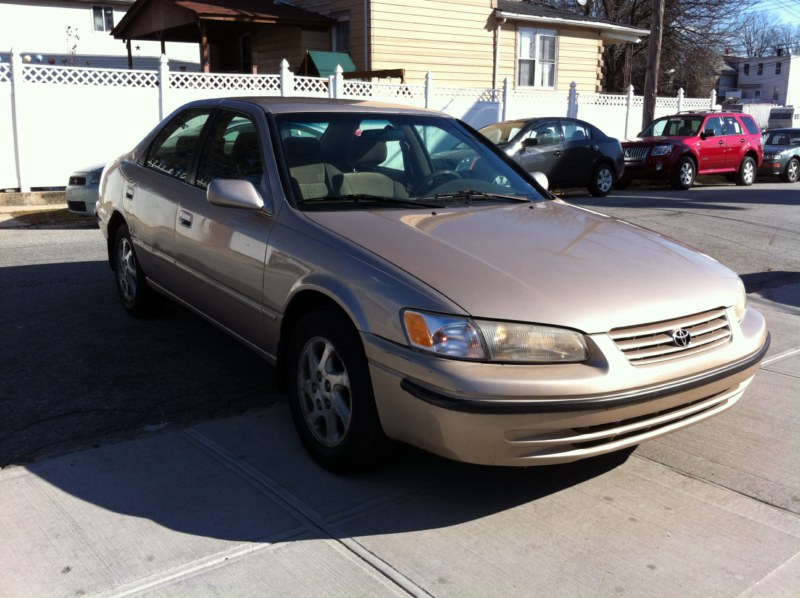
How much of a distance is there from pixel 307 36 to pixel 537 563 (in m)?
19.7

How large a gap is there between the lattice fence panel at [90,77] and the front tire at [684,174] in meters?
10.6

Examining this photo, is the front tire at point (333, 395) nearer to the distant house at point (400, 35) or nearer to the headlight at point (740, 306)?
the headlight at point (740, 306)

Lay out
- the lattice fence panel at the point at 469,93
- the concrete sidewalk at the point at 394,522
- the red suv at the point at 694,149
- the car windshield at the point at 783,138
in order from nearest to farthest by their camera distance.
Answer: the concrete sidewalk at the point at 394,522
the red suv at the point at 694,149
the lattice fence panel at the point at 469,93
the car windshield at the point at 783,138

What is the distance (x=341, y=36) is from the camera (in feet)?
69.2

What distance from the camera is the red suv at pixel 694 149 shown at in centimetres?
1700

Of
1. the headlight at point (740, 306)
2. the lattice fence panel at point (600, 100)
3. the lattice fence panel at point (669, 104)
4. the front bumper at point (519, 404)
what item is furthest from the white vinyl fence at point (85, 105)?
the lattice fence panel at point (669, 104)

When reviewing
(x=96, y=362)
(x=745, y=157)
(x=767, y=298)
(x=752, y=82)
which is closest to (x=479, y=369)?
(x=96, y=362)

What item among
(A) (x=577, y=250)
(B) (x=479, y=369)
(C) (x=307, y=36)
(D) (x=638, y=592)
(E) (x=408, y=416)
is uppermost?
(C) (x=307, y=36)

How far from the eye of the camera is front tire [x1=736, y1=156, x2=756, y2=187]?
61.4 feet

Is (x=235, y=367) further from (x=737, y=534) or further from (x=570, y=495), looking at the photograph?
(x=737, y=534)

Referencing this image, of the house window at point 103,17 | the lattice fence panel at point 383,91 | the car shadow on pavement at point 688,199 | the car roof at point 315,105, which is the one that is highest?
the house window at point 103,17

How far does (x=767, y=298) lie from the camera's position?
7207 millimetres

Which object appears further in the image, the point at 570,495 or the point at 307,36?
the point at 307,36

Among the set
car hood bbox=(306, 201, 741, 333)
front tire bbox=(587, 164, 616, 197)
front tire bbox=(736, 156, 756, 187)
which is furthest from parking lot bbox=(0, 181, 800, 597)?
front tire bbox=(736, 156, 756, 187)
